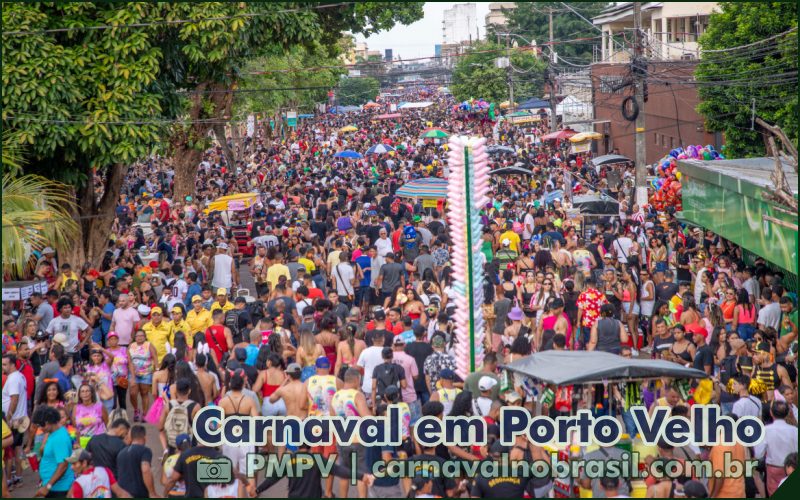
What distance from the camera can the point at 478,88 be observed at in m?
71.2

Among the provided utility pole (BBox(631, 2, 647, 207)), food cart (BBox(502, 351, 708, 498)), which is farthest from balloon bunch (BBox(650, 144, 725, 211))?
food cart (BBox(502, 351, 708, 498))

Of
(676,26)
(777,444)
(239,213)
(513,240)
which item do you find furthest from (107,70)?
(676,26)

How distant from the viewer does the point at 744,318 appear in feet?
42.3

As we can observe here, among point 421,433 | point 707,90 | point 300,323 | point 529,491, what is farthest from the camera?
point 707,90

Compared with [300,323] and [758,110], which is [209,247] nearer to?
[300,323]

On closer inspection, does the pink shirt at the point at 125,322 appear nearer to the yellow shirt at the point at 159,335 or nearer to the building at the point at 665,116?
the yellow shirt at the point at 159,335

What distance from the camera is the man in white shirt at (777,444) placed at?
8945 millimetres

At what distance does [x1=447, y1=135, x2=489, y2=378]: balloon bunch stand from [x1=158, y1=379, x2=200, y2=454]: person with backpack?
2.95 m

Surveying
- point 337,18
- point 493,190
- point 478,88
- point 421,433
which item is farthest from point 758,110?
point 478,88

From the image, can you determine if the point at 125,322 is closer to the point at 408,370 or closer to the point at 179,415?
the point at 179,415

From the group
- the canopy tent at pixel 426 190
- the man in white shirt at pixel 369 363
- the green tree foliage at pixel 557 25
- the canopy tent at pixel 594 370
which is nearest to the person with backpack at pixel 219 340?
the man in white shirt at pixel 369 363

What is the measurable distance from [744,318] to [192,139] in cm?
1867

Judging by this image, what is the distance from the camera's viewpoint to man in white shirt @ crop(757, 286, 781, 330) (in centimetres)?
1288

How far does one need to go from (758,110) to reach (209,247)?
14.8m
